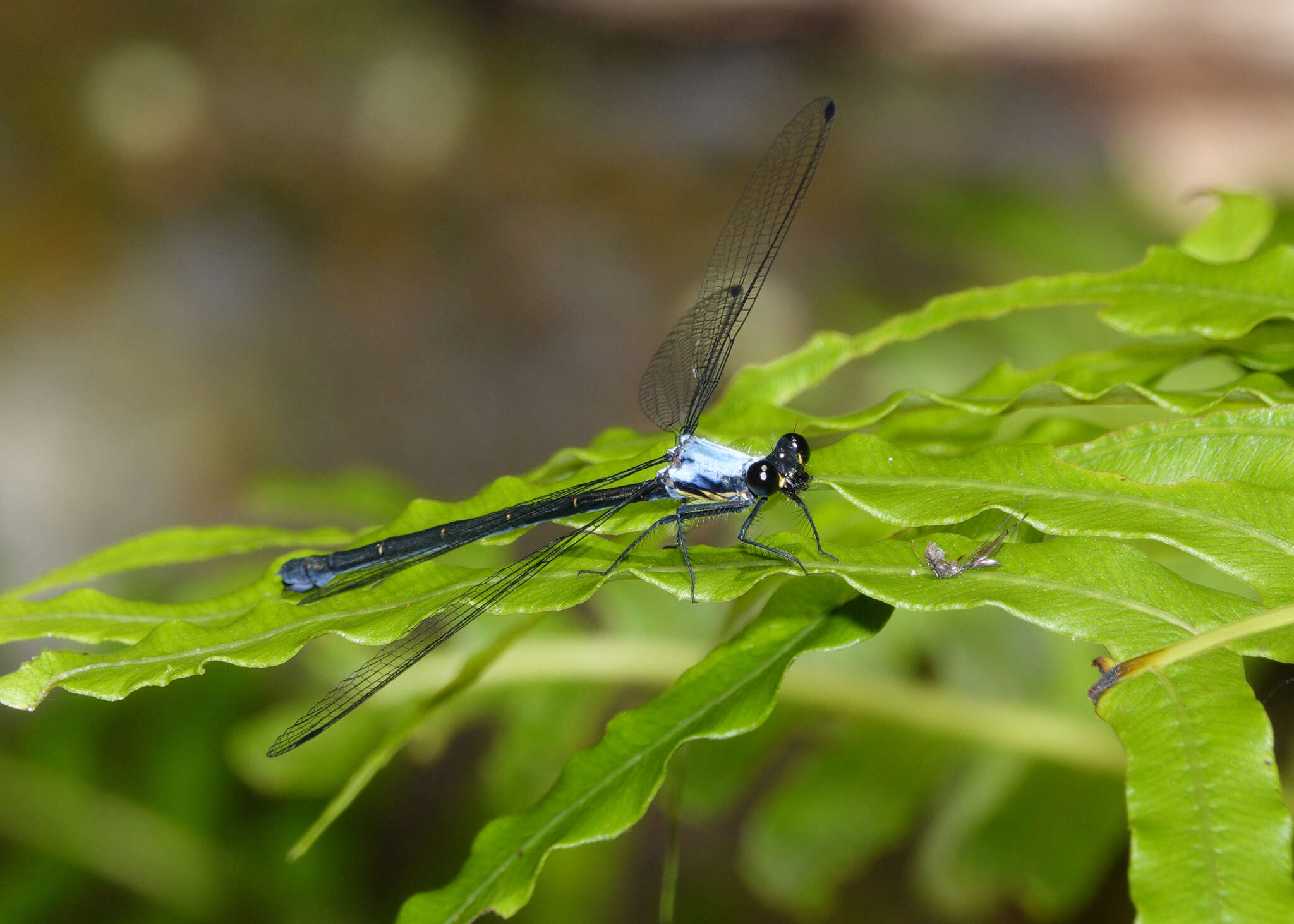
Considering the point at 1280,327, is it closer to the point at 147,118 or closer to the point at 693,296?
the point at 693,296

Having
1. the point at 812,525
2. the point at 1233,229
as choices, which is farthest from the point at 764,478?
the point at 1233,229

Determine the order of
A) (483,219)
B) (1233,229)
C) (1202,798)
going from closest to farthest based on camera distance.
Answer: (1202,798) → (1233,229) → (483,219)

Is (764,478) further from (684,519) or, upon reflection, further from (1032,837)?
(1032,837)

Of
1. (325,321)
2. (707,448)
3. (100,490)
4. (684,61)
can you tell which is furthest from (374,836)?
(684,61)

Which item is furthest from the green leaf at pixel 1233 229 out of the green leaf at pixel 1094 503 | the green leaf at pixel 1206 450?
the green leaf at pixel 1094 503

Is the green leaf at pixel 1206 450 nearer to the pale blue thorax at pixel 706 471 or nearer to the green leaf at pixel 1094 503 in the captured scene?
the green leaf at pixel 1094 503

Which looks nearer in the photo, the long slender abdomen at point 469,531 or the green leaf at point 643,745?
the green leaf at point 643,745
